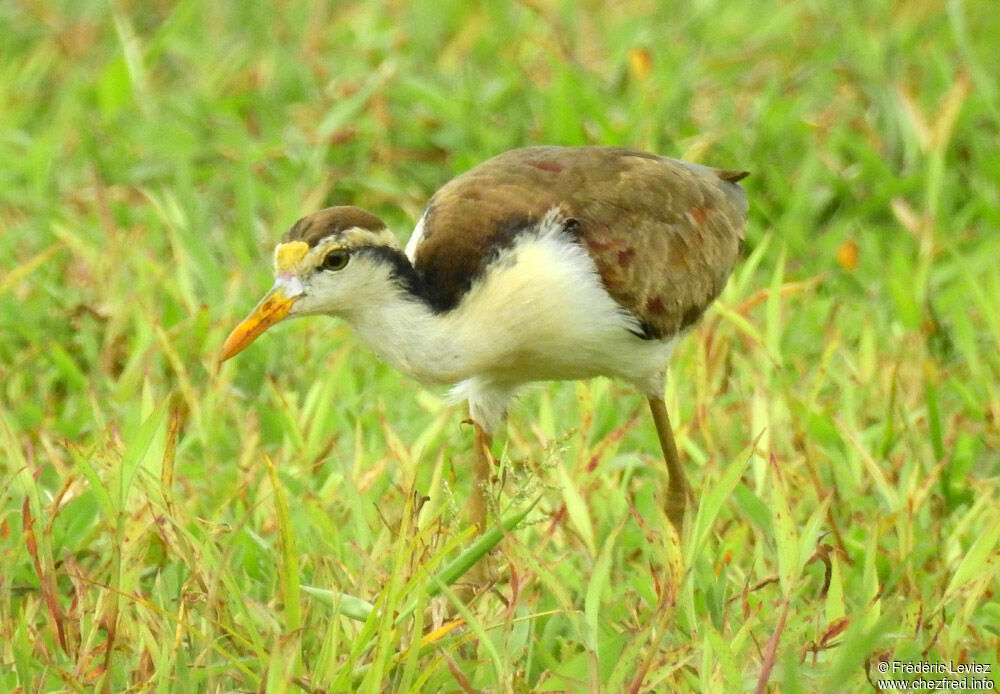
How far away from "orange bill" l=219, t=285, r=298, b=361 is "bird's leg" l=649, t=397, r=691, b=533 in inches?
46.2

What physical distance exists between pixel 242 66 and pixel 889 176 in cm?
285

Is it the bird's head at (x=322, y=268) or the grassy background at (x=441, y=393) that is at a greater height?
the bird's head at (x=322, y=268)

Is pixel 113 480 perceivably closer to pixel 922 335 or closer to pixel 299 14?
pixel 922 335

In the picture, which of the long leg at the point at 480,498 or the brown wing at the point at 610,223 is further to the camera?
the long leg at the point at 480,498

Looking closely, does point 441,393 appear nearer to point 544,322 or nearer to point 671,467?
point 671,467

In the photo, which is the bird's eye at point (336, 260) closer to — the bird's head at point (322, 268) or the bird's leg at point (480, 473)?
the bird's head at point (322, 268)

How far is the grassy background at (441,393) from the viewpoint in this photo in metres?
3.50

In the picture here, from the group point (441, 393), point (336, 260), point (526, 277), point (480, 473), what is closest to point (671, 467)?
point (480, 473)

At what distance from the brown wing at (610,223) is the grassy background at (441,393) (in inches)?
12.3

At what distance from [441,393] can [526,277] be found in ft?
4.21

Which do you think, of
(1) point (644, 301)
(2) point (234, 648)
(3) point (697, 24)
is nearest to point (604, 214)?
(1) point (644, 301)

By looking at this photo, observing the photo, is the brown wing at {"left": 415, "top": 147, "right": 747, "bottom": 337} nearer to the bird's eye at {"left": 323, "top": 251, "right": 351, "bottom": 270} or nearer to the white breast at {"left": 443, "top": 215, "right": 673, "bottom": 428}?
the white breast at {"left": 443, "top": 215, "right": 673, "bottom": 428}

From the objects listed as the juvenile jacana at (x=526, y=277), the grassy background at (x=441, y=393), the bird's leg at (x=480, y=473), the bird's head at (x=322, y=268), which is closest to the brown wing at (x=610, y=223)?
the juvenile jacana at (x=526, y=277)

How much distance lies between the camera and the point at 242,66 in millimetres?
7137
